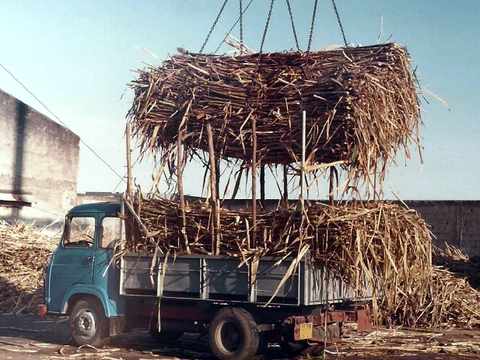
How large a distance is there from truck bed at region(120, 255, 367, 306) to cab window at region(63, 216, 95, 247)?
1031 mm

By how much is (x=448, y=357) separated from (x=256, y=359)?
313cm

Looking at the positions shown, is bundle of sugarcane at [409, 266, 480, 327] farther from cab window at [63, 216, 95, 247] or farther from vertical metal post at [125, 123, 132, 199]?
cab window at [63, 216, 95, 247]

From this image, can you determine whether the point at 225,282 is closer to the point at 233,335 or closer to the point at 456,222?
the point at 233,335

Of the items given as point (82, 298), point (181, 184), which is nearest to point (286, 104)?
point (181, 184)

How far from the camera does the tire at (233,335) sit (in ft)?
34.8

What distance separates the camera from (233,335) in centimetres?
1091

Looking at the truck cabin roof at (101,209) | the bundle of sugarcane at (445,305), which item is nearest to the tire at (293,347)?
the truck cabin roof at (101,209)

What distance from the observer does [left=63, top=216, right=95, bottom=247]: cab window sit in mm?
12516

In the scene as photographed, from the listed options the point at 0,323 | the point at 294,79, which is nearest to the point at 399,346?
the point at 294,79

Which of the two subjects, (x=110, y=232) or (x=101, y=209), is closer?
(x=110, y=232)

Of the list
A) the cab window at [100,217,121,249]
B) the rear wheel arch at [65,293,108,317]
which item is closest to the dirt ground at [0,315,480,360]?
the rear wheel arch at [65,293,108,317]

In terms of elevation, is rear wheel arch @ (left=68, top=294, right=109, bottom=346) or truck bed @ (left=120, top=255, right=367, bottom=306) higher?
truck bed @ (left=120, top=255, right=367, bottom=306)

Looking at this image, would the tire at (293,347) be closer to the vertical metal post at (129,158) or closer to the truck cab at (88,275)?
the truck cab at (88,275)

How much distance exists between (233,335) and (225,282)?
0.83 meters
